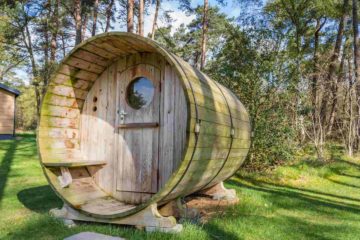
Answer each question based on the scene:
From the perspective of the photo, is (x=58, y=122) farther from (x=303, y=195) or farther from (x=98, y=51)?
(x=303, y=195)

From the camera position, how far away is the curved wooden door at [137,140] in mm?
4316

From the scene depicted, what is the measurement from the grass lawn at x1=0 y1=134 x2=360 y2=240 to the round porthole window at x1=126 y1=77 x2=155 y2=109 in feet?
5.51

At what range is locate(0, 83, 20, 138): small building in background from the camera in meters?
20.9

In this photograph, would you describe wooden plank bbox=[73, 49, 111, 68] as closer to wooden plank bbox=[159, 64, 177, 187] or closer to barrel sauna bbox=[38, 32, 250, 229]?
barrel sauna bbox=[38, 32, 250, 229]

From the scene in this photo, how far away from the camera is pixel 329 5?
19.1 metres

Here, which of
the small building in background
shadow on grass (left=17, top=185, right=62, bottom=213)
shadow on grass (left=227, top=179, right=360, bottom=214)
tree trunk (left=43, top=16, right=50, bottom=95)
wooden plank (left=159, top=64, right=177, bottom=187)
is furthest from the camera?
the small building in background

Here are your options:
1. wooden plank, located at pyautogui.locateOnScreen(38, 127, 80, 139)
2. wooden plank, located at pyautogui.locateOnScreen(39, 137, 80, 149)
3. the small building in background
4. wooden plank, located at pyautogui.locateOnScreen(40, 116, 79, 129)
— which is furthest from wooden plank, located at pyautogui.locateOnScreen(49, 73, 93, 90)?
the small building in background

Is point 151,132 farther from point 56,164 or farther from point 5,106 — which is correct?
point 5,106

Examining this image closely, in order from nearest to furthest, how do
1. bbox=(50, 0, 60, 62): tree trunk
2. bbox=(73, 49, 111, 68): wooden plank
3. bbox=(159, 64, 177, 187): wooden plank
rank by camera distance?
bbox=(159, 64, 177, 187): wooden plank → bbox=(73, 49, 111, 68): wooden plank → bbox=(50, 0, 60, 62): tree trunk

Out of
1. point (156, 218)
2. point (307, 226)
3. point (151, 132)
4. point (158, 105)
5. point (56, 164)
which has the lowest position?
point (307, 226)

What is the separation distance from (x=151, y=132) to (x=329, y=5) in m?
18.6

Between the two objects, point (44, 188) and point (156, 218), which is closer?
point (156, 218)

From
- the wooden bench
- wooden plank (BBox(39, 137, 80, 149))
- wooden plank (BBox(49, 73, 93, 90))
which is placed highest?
wooden plank (BBox(49, 73, 93, 90))

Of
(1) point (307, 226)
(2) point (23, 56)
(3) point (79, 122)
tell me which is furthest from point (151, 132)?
(2) point (23, 56)
